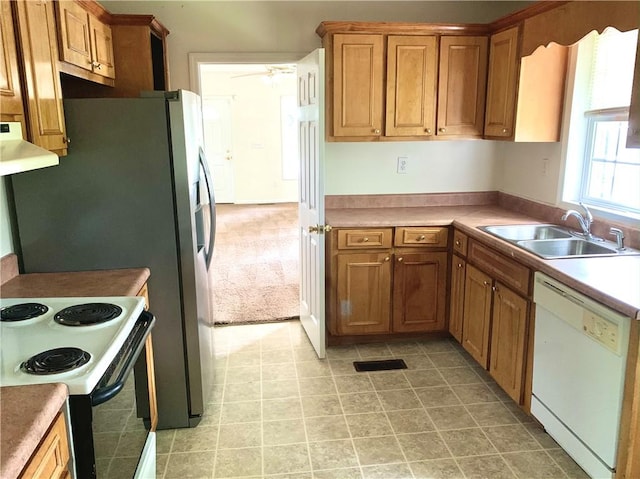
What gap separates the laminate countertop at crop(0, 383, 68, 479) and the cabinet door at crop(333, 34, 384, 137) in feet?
8.09

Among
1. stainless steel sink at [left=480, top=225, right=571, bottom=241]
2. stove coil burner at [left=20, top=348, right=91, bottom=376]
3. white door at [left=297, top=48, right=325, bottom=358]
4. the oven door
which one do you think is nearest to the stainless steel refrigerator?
the oven door

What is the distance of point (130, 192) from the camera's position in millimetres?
2344

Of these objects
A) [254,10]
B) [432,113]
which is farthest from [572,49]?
[254,10]

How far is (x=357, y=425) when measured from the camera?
103 inches

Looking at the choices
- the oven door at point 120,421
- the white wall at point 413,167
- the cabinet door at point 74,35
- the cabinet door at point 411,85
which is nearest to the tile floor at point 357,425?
the oven door at point 120,421

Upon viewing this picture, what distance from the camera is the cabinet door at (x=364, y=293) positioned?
3.32 m

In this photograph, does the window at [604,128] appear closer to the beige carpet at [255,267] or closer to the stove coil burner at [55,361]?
the beige carpet at [255,267]

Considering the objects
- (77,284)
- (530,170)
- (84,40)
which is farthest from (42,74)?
(530,170)

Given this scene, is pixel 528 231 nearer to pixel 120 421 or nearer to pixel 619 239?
pixel 619 239

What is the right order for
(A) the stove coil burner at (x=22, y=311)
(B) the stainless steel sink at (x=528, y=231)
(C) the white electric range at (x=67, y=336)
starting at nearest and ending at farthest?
1. (C) the white electric range at (x=67, y=336)
2. (A) the stove coil burner at (x=22, y=311)
3. (B) the stainless steel sink at (x=528, y=231)

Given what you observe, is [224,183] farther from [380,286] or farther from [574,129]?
[574,129]

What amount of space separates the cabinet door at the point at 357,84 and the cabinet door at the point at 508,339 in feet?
4.59

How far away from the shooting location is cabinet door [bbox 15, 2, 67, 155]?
1794 millimetres

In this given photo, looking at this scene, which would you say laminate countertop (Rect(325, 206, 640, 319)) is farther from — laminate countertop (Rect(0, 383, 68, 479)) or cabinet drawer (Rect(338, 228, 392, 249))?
laminate countertop (Rect(0, 383, 68, 479))
